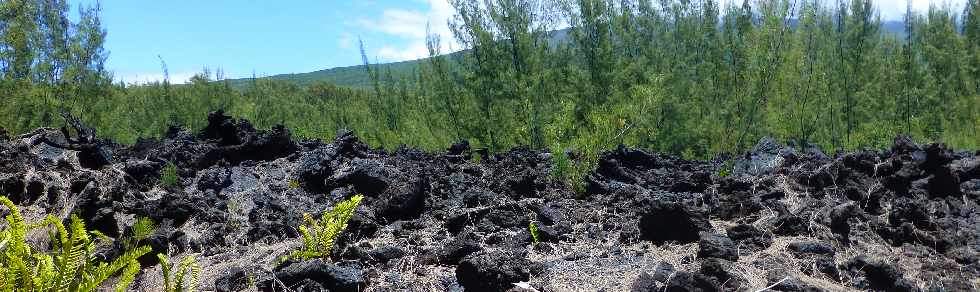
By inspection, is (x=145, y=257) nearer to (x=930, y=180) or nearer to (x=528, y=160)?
(x=528, y=160)

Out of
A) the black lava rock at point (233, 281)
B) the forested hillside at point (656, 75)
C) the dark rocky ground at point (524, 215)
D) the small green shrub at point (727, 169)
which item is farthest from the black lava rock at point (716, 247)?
the forested hillside at point (656, 75)

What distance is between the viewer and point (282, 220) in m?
4.87

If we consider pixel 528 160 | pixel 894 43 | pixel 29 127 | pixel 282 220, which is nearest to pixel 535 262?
pixel 282 220

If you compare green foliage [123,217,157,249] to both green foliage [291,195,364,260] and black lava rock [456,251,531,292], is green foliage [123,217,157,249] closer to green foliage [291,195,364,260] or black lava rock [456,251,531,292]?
green foliage [291,195,364,260]

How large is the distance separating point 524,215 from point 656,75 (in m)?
7.71

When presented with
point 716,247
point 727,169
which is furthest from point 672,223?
point 727,169

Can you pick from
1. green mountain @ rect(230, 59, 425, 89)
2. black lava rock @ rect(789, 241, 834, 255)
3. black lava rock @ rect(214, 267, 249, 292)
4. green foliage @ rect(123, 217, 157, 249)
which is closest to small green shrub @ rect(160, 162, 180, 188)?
green foliage @ rect(123, 217, 157, 249)

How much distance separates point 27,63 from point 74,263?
19103 mm

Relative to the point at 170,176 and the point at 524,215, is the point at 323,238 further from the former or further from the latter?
the point at 170,176

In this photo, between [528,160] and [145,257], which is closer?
[145,257]

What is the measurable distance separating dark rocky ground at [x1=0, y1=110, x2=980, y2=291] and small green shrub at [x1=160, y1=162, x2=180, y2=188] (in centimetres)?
10

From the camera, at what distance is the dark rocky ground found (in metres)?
3.42

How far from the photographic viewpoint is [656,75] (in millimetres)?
11664

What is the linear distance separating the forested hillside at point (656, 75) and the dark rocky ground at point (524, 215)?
529cm
